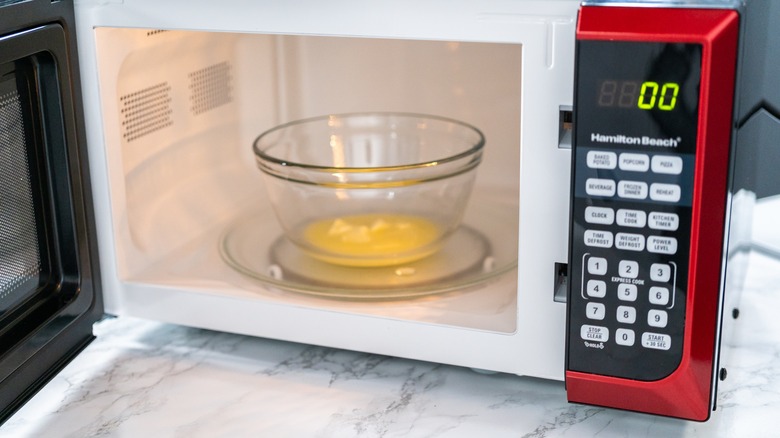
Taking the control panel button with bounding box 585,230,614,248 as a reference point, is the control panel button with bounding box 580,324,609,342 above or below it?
below

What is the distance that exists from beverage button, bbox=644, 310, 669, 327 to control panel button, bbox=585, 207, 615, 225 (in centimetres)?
7

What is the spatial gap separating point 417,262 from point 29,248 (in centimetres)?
38

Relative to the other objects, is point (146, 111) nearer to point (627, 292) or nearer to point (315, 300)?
point (315, 300)

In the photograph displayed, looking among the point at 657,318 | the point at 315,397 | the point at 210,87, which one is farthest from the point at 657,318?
the point at 210,87

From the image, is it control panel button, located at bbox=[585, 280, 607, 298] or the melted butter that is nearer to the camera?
control panel button, located at bbox=[585, 280, 607, 298]

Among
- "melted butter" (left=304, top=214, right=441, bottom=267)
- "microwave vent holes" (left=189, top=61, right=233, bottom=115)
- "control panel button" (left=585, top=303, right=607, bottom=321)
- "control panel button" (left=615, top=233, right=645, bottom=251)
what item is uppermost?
"microwave vent holes" (left=189, top=61, right=233, bottom=115)

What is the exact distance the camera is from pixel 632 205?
2.05 feet

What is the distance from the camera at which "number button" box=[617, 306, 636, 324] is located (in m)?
0.64

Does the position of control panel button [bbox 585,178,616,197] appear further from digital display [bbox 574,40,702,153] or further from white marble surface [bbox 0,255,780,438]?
white marble surface [bbox 0,255,780,438]

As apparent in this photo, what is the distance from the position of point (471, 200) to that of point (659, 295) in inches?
18.6

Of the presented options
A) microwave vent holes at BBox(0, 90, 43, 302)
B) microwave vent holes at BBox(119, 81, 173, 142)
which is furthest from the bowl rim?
microwave vent holes at BBox(0, 90, 43, 302)

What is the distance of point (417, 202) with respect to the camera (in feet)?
3.03

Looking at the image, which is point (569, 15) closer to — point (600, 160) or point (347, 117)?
point (600, 160)

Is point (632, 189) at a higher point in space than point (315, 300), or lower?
higher
